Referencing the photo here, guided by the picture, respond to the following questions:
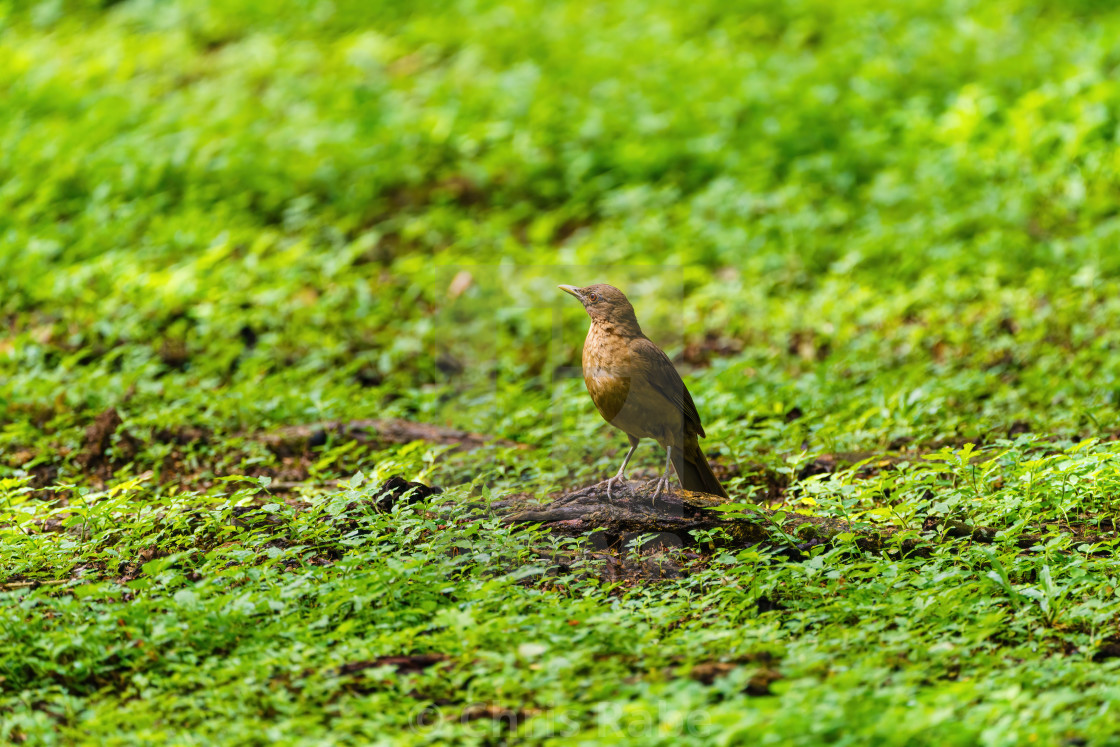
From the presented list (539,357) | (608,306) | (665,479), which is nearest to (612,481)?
(665,479)

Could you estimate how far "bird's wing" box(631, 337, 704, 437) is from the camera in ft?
16.3

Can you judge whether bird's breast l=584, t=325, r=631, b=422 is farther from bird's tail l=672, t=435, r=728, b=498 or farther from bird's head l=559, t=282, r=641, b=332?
bird's tail l=672, t=435, r=728, b=498

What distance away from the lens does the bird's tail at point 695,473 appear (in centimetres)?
517

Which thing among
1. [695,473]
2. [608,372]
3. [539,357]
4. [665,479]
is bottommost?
[539,357]

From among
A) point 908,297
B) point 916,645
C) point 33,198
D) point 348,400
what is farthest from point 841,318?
point 33,198

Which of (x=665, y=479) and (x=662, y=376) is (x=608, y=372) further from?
(x=665, y=479)

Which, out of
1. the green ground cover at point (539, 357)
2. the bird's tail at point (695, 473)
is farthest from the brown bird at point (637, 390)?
the green ground cover at point (539, 357)

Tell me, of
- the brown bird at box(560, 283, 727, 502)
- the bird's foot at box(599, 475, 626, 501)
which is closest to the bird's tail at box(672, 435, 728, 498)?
the brown bird at box(560, 283, 727, 502)

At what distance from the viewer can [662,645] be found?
376 centimetres

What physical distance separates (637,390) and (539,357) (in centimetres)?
383

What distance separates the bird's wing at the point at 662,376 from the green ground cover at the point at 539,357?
62 cm

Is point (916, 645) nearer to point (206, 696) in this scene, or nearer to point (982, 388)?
point (206, 696)

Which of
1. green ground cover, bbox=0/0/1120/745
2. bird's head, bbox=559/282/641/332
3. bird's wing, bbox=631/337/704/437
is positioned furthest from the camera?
→ bird's head, bbox=559/282/641/332

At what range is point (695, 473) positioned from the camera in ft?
17.1
